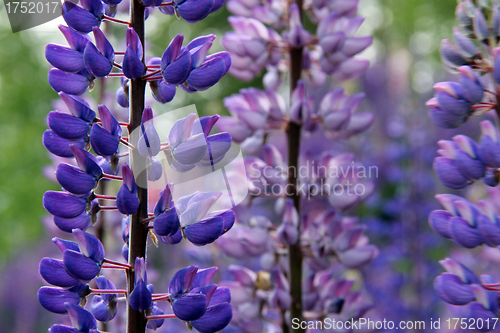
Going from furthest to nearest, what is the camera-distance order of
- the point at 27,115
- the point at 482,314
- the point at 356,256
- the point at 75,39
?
1. the point at 27,115
2. the point at 356,256
3. the point at 482,314
4. the point at 75,39

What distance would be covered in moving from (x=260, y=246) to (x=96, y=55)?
912mm

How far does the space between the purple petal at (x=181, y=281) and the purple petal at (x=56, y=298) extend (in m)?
0.20

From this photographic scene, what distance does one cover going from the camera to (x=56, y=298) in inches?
38.0

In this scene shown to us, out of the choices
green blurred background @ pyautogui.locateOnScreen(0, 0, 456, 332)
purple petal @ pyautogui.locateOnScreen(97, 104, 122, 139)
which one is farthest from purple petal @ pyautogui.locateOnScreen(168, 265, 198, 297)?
green blurred background @ pyautogui.locateOnScreen(0, 0, 456, 332)

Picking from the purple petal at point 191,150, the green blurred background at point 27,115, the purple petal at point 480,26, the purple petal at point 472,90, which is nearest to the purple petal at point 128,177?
the purple petal at point 191,150

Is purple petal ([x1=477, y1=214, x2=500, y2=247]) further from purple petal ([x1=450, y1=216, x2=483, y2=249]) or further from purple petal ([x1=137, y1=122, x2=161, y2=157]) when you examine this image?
purple petal ([x1=137, y1=122, x2=161, y2=157])

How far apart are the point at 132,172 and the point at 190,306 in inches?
11.6

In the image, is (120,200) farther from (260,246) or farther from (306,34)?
(306,34)

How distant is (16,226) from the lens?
19.8 ft

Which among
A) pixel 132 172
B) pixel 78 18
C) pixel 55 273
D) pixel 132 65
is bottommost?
pixel 55 273

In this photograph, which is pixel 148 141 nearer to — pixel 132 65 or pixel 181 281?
pixel 132 65

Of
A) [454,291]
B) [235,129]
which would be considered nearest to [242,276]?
[235,129]

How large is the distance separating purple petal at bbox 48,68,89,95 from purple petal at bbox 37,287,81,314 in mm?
417

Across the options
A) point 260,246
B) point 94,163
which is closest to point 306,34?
point 260,246
